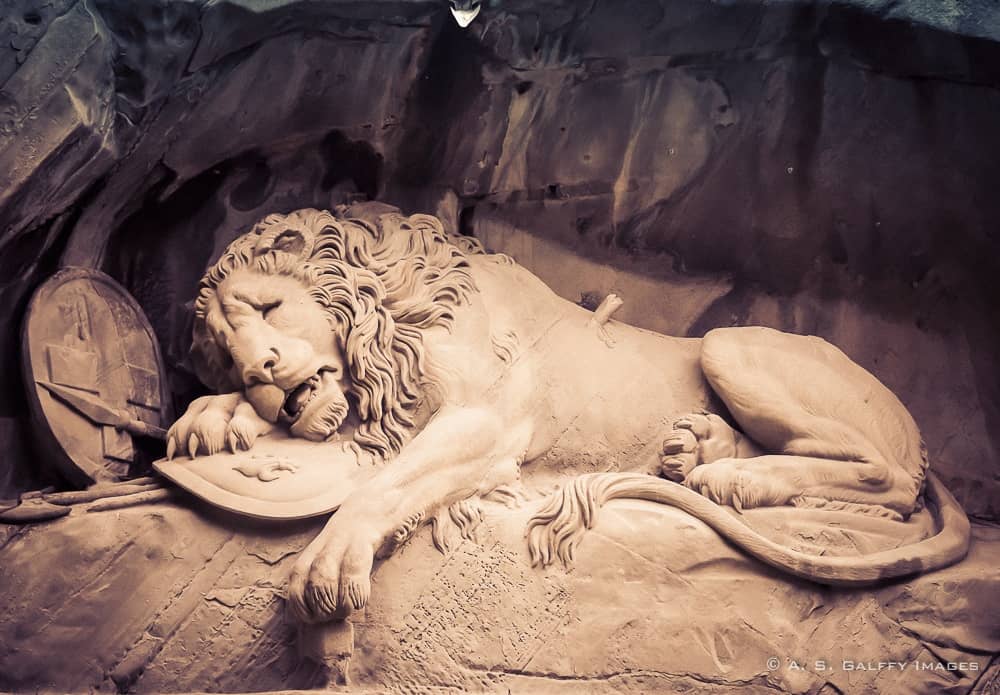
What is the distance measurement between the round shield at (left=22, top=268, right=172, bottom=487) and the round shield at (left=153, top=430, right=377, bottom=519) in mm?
250

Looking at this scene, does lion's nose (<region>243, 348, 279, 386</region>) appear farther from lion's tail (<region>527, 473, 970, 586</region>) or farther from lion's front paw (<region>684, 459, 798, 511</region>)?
lion's front paw (<region>684, 459, 798, 511</region>)

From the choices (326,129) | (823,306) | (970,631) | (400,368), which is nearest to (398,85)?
(326,129)

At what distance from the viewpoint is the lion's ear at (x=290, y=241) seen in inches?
136

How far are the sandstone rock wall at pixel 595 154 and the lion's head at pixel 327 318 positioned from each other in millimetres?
298

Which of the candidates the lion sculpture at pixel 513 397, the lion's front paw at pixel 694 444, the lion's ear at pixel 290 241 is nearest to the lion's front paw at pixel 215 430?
Result: the lion sculpture at pixel 513 397

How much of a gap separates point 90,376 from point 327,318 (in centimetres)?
66

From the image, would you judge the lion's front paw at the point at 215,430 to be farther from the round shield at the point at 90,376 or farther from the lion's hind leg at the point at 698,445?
the lion's hind leg at the point at 698,445

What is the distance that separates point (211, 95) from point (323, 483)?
1.14 meters

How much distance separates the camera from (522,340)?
3.41 m

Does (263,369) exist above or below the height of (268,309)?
below

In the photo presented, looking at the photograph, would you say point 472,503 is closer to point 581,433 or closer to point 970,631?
point 581,433

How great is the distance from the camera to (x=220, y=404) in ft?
10.6

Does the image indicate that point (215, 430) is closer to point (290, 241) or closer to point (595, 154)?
point (290, 241)

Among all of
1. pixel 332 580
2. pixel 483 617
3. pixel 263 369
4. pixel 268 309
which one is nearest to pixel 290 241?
pixel 268 309
